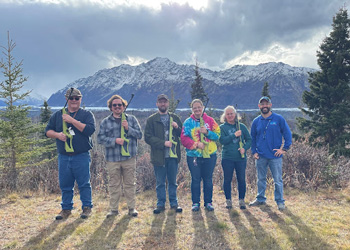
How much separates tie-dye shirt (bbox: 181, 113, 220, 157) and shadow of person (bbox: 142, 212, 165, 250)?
1542mm

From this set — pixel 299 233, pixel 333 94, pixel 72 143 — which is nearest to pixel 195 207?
pixel 299 233

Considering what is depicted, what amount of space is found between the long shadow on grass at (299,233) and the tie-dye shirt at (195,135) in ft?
6.36

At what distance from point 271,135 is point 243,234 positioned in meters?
2.37

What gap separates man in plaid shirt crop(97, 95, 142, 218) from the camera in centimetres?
491

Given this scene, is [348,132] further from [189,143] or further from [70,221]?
[70,221]

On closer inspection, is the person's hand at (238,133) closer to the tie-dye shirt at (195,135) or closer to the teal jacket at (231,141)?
the teal jacket at (231,141)

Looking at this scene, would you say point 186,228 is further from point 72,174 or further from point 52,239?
point 72,174

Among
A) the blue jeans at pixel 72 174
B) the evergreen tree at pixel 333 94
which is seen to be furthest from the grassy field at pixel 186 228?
the evergreen tree at pixel 333 94

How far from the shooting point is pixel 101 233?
425 cm

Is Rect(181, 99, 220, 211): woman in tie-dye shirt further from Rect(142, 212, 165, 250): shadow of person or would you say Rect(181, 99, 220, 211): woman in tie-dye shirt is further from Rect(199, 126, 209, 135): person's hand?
Rect(142, 212, 165, 250): shadow of person

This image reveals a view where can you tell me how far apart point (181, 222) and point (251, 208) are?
187 centimetres

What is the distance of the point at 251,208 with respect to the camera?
5.55 metres

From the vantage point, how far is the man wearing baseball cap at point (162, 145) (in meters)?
5.13

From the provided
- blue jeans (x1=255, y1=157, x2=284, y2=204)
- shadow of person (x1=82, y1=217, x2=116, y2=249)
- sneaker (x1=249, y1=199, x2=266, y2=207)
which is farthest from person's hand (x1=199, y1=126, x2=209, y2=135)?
shadow of person (x1=82, y1=217, x2=116, y2=249)
